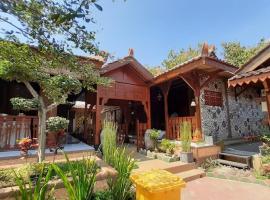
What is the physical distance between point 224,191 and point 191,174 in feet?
4.45

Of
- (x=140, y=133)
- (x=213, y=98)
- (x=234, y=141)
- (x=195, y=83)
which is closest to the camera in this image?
(x=195, y=83)

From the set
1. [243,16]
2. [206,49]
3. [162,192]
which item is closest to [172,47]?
[243,16]

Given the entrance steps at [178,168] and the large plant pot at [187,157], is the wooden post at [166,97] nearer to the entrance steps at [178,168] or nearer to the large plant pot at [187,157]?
the large plant pot at [187,157]

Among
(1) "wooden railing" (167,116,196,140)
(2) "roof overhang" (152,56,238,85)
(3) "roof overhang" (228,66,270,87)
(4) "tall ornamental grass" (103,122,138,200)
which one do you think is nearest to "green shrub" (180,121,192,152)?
(1) "wooden railing" (167,116,196,140)

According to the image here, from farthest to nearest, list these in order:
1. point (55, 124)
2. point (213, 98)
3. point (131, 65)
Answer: point (213, 98)
point (131, 65)
point (55, 124)

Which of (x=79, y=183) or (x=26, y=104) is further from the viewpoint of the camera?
(x=26, y=104)

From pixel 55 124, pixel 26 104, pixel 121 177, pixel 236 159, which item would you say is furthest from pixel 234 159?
pixel 26 104

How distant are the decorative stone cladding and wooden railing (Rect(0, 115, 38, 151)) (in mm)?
7031

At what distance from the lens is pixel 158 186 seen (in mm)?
3016

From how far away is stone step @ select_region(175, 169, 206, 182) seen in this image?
247 inches

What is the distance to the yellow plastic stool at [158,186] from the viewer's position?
301 cm

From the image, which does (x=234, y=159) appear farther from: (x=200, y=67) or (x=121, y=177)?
(x=121, y=177)

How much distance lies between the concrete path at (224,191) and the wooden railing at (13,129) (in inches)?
209

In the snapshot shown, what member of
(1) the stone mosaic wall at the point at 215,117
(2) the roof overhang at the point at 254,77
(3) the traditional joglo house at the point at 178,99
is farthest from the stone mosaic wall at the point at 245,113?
(2) the roof overhang at the point at 254,77
